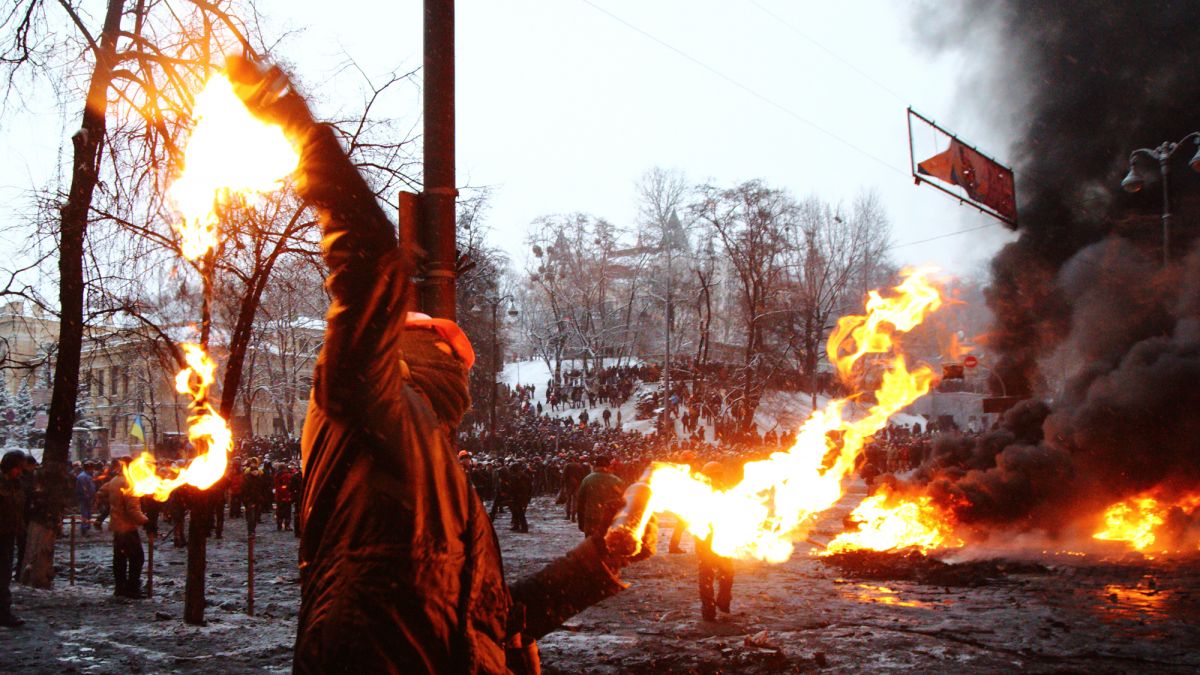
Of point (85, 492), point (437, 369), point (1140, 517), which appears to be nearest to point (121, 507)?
point (437, 369)

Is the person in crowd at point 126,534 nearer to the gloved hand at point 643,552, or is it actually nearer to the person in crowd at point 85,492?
the gloved hand at point 643,552

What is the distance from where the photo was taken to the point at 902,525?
17.6 metres

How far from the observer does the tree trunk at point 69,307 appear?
10812mm

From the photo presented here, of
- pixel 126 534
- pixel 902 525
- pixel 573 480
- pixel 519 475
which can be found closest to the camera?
pixel 126 534

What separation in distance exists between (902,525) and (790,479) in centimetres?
841

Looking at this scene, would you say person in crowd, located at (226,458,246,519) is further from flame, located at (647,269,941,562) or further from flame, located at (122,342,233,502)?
flame, located at (122,342,233,502)

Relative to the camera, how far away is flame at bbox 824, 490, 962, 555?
16875mm

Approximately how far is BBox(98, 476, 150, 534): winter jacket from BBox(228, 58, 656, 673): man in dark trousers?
11.6 meters

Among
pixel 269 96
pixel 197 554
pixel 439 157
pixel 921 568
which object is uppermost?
pixel 439 157

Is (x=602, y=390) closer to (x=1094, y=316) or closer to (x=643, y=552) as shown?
(x=1094, y=316)

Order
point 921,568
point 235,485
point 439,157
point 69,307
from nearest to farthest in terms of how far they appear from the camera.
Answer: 1. point 439,157
2. point 69,307
3. point 921,568
4. point 235,485

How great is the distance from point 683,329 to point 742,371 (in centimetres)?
1805

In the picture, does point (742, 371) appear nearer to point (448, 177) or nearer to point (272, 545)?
point (272, 545)

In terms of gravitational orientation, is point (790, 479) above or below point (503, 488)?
above
